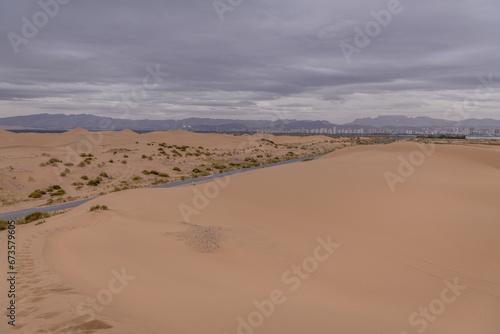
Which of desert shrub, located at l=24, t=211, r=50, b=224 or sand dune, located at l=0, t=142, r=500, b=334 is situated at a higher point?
sand dune, located at l=0, t=142, r=500, b=334

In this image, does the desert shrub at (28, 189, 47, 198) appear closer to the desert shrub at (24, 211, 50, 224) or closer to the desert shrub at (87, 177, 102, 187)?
the desert shrub at (87, 177, 102, 187)

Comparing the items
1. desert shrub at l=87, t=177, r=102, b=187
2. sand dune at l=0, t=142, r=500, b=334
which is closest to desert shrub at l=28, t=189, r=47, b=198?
desert shrub at l=87, t=177, r=102, b=187

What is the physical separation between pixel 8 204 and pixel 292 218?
64.2 feet

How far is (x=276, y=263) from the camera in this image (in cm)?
925

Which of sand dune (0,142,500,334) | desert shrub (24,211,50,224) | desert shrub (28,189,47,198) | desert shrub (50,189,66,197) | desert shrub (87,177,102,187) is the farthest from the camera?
desert shrub (87,177,102,187)

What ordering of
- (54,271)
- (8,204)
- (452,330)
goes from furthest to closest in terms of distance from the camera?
(8,204), (54,271), (452,330)

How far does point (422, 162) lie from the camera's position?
2409 cm

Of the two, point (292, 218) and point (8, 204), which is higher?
point (292, 218)

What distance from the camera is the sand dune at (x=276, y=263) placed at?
5.73 metres

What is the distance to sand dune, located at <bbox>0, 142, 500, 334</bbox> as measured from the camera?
226 inches

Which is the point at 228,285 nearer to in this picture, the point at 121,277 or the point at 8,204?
the point at 121,277

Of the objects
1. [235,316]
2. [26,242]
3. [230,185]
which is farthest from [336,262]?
[230,185]

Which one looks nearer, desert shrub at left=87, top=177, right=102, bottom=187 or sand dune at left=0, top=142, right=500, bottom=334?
sand dune at left=0, top=142, right=500, bottom=334

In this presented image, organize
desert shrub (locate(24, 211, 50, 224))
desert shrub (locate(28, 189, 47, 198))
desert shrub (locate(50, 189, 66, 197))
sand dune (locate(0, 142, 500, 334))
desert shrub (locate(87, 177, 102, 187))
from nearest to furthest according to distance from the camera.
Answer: sand dune (locate(0, 142, 500, 334)), desert shrub (locate(24, 211, 50, 224)), desert shrub (locate(28, 189, 47, 198)), desert shrub (locate(50, 189, 66, 197)), desert shrub (locate(87, 177, 102, 187))
